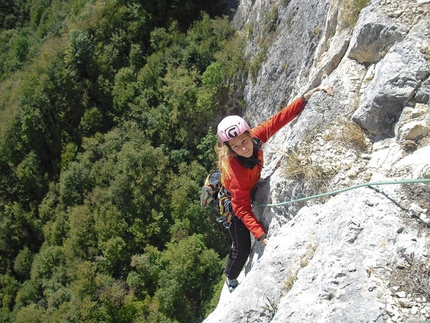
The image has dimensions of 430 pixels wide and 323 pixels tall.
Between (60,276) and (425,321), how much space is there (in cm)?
2634

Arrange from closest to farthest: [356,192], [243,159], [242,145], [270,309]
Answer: [356,192]
[270,309]
[242,145]
[243,159]

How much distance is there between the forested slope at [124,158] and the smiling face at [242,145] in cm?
1310

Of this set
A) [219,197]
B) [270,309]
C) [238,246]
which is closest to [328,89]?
[219,197]

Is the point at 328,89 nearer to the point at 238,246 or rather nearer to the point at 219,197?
the point at 219,197

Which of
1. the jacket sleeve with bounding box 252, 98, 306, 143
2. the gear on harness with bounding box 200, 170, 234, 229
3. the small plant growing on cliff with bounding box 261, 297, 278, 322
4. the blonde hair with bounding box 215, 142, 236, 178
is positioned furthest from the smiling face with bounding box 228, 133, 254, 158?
the small plant growing on cliff with bounding box 261, 297, 278, 322

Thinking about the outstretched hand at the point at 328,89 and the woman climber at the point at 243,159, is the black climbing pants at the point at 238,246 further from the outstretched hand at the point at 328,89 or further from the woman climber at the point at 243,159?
the outstretched hand at the point at 328,89

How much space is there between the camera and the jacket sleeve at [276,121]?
684 centimetres

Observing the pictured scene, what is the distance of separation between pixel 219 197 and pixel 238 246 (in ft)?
3.20

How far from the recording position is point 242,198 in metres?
6.49

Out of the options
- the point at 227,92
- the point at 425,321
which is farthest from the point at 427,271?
the point at 227,92

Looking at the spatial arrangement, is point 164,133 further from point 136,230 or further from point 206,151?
point 136,230

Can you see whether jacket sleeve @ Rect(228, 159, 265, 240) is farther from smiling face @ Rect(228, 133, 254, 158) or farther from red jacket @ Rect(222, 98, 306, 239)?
smiling face @ Rect(228, 133, 254, 158)

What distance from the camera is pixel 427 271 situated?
404 centimetres

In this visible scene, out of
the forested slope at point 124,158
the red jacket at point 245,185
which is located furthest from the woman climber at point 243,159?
the forested slope at point 124,158
